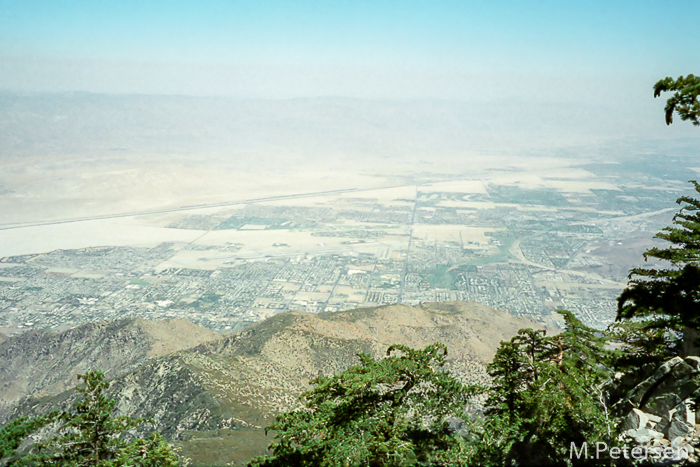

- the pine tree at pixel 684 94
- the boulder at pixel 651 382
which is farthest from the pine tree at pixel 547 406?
the pine tree at pixel 684 94

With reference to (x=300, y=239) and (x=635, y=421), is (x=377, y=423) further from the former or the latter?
(x=300, y=239)

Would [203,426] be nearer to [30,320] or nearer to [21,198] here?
[30,320]

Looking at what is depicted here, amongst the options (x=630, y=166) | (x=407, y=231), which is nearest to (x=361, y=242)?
(x=407, y=231)

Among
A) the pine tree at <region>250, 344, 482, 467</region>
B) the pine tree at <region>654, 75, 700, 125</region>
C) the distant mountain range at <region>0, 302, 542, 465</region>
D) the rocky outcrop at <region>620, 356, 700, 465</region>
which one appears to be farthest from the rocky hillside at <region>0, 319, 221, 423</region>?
the pine tree at <region>654, 75, 700, 125</region>

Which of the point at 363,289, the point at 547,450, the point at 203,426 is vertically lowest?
the point at 363,289

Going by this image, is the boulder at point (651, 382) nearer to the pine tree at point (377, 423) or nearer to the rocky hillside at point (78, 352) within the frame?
the pine tree at point (377, 423)

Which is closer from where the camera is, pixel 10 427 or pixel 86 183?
pixel 10 427
